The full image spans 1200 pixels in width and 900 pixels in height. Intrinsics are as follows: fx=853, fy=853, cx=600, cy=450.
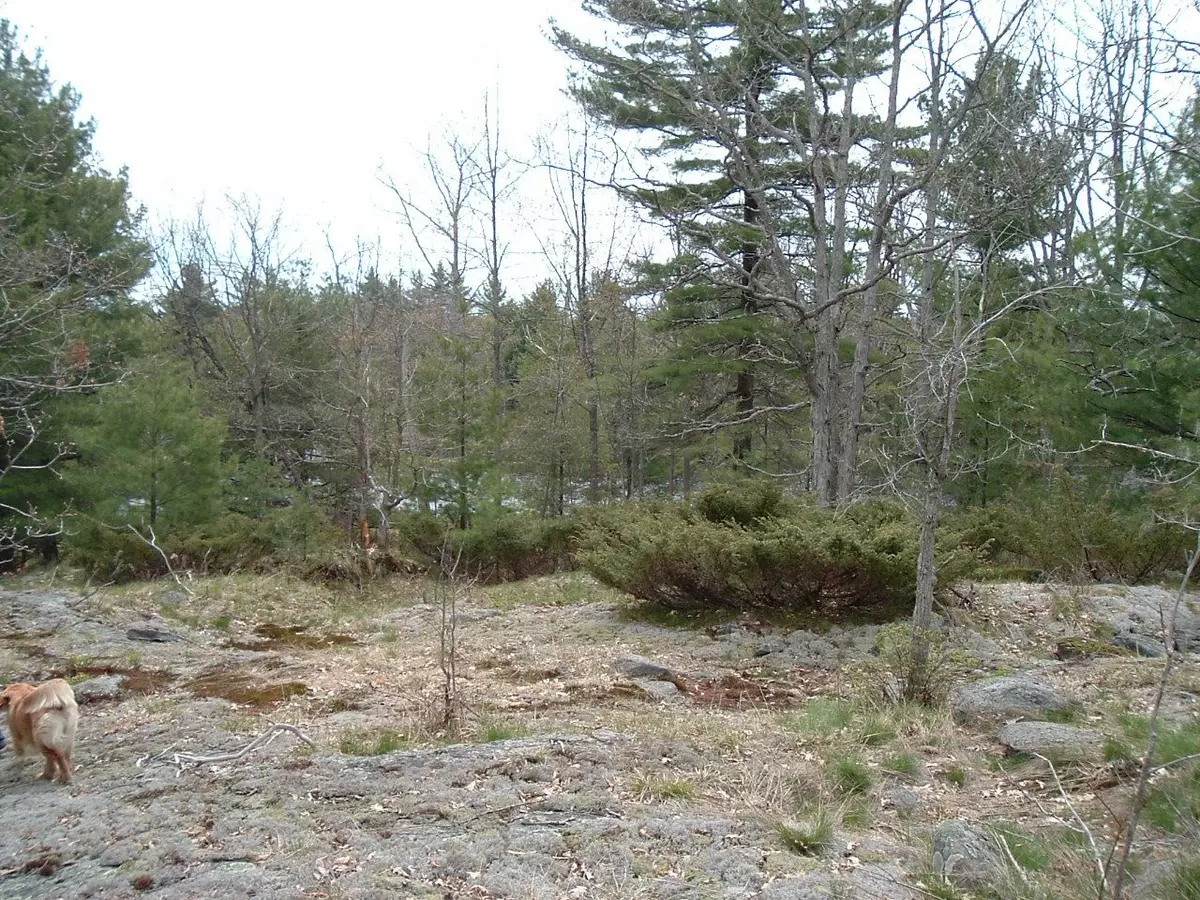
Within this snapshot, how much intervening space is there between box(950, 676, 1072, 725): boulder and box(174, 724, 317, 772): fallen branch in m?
3.68

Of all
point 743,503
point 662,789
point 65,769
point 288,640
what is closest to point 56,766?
point 65,769

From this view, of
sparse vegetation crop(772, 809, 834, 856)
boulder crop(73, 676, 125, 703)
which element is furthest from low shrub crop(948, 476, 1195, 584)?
boulder crop(73, 676, 125, 703)

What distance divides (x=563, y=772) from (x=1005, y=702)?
2872mm

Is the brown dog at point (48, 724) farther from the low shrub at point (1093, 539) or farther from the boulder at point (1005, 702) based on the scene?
the low shrub at point (1093, 539)

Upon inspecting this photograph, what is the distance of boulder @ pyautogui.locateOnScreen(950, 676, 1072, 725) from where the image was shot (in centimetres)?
502

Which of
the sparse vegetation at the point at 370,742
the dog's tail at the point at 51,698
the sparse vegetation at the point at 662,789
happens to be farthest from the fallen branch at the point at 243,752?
the sparse vegetation at the point at 662,789

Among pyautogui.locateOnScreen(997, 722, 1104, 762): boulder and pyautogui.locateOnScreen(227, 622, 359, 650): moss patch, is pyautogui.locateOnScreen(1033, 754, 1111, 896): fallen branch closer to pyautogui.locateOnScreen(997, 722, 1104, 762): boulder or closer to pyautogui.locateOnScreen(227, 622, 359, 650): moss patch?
pyautogui.locateOnScreen(997, 722, 1104, 762): boulder

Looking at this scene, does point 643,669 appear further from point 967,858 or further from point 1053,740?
point 967,858

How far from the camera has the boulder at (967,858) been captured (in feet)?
9.24

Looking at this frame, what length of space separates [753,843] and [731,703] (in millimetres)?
2656

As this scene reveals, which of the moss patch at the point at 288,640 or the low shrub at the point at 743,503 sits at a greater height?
the low shrub at the point at 743,503

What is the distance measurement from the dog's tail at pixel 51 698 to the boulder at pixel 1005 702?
4657 millimetres

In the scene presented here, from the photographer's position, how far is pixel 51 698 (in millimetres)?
3861

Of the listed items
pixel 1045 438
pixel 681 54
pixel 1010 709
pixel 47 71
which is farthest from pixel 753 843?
pixel 47 71
